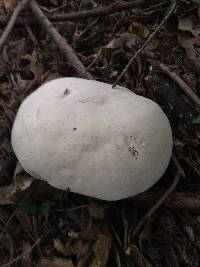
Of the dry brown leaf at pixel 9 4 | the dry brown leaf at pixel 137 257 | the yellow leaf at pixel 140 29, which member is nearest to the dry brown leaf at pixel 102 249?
the dry brown leaf at pixel 137 257

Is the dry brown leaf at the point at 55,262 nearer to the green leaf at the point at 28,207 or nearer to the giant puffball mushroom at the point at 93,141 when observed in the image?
the green leaf at the point at 28,207

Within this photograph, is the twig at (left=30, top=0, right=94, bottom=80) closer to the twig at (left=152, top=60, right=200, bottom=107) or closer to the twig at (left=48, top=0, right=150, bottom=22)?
the twig at (left=48, top=0, right=150, bottom=22)

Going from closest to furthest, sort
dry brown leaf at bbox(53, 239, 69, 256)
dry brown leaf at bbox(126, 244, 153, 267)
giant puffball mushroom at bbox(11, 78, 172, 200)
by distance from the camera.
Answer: giant puffball mushroom at bbox(11, 78, 172, 200) → dry brown leaf at bbox(126, 244, 153, 267) → dry brown leaf at bbox(53, 239, 69, 256)

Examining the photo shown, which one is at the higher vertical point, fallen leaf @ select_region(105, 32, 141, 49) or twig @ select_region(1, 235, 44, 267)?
fallen leaf @ select_region(105, 32, 141, 49)

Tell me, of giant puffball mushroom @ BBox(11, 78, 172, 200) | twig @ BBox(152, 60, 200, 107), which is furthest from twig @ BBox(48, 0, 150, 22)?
giant puffball mushroom @ BBox(11, 78, 172, 200)

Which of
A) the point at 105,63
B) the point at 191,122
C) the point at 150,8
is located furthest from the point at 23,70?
the point at 191,122

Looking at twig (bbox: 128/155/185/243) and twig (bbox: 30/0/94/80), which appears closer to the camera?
twig (bbox: 128/155/185/243)

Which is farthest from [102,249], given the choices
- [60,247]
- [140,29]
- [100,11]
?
[100,11]
